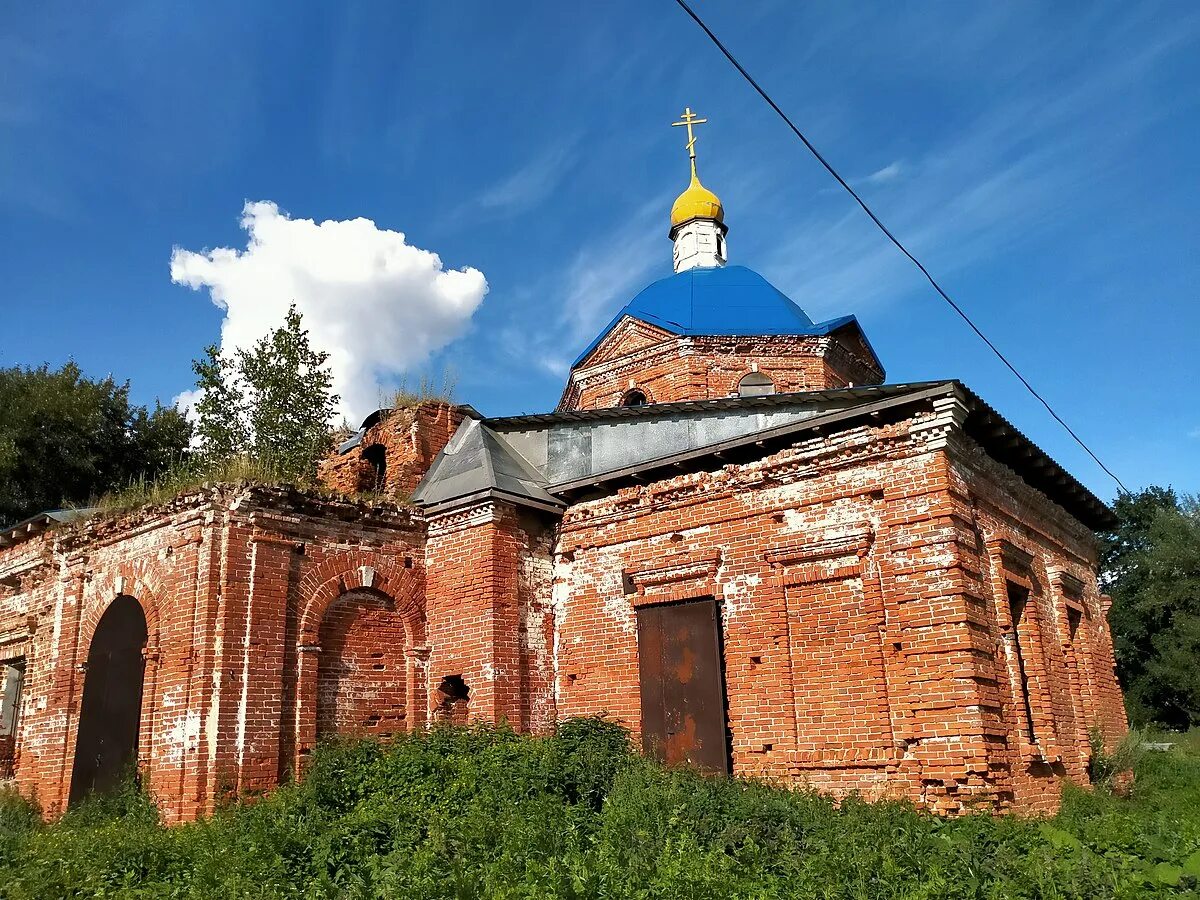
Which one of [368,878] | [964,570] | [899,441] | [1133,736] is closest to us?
[368,878]

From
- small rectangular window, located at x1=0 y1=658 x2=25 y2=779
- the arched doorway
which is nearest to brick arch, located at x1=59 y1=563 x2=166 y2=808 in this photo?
the arched doorway

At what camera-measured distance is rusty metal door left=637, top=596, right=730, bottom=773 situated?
9.13 meters

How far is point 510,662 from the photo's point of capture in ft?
32.9

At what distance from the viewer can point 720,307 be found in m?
17.3

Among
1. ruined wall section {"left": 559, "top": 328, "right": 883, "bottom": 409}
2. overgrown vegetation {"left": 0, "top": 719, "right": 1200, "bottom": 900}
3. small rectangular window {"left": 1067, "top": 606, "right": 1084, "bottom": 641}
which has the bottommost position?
overgrown vegetation {"left": 0, "top": 719, "right": 1200, "bottom": 900}

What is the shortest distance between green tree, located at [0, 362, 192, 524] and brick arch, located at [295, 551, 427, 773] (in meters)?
15.7

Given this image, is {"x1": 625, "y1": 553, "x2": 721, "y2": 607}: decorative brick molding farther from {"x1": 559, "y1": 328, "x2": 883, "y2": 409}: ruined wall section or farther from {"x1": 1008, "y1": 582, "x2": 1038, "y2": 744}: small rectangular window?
{"x1": 559, "y1": 328, "x2": 883, "y2": 409}: ruined wall section

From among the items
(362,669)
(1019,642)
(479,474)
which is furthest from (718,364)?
(362,669)

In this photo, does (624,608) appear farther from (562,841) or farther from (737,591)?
(562,841)

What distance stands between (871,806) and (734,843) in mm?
1465

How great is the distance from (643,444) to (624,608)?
84.0 inches

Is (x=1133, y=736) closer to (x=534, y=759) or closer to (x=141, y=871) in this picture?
(x=534, y=759)

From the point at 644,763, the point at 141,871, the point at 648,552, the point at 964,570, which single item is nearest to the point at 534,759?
the point at 644,763

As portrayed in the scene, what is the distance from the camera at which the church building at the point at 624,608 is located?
8312 mm
